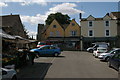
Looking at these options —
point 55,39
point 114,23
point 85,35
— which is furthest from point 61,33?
point 114,23

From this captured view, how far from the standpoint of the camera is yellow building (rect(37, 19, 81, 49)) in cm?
5166

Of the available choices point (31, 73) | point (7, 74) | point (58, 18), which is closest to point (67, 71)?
point (31, 73)

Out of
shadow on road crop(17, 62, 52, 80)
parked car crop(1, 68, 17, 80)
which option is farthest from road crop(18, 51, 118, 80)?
parked car crop(1, 68, 17, 80)

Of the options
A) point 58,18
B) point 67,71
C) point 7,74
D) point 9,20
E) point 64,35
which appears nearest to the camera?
point 7,74

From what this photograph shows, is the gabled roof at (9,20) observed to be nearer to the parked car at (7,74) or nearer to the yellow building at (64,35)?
the yellow building at (64,35)

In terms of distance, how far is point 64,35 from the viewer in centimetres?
5416

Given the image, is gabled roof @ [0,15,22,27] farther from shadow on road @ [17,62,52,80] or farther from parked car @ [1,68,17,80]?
parked car @ [1,68,17,80]

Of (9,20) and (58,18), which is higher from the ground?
(58,18)

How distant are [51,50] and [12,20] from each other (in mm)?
14377

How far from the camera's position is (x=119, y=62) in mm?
13688

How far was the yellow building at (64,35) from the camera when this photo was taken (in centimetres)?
5166

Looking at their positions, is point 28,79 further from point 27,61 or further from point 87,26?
point 87,26

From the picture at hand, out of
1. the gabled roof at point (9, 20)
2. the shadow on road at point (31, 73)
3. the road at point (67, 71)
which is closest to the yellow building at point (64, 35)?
the gabled roof at point (9, 20)

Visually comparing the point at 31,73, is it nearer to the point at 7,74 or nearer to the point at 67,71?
the point at 67,71
